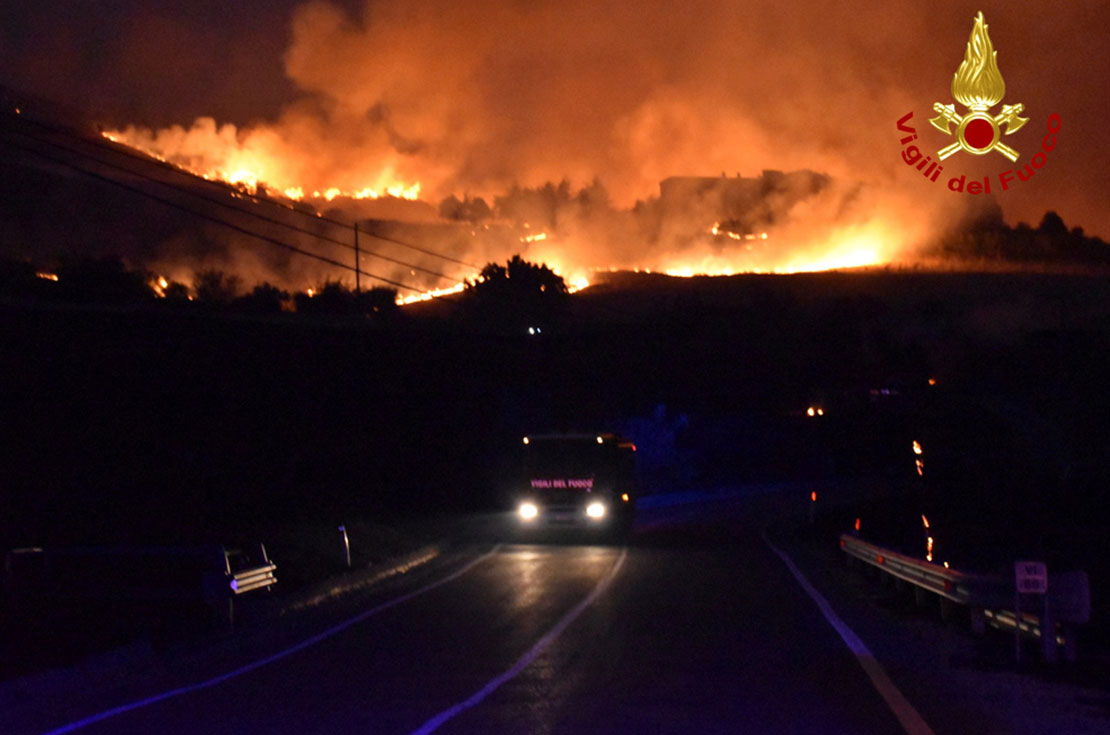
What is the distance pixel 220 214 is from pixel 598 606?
5622 inches

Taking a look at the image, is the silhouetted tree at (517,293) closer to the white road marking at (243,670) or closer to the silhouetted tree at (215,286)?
the silhouetted tree at (215,286)

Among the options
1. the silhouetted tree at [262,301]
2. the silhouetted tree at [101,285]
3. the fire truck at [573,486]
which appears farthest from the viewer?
the silhouetted tree at [262,301]

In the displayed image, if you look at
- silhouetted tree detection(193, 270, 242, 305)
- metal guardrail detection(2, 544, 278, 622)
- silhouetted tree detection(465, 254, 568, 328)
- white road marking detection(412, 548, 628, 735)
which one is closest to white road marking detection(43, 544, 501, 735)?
metal guardrail detection(2, 544, 278, 622)

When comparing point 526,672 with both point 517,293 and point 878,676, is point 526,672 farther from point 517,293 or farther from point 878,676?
point 517,293

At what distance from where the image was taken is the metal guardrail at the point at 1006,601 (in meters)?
10.4

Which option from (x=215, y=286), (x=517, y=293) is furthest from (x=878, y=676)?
(x=517, y=293)

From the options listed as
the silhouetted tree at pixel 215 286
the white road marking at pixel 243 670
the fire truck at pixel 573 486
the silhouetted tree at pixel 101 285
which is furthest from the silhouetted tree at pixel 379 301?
the white road marking at pixel 243 670

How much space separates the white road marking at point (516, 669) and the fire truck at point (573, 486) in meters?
9.78

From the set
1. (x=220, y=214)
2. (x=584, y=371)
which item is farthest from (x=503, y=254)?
(x=584, y=371)

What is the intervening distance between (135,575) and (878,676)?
45.2 feet

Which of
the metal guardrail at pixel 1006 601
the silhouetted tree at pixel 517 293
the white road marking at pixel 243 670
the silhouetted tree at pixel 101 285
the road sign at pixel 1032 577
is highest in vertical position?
the silhouetted tree at pixel 517 293

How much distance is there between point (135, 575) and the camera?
19.8 meters

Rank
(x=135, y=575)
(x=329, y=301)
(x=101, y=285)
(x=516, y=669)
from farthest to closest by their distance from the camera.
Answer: (x=329, y=301)
(x=101, y=285)
(x=135, y=575)
(x=516, y=669)

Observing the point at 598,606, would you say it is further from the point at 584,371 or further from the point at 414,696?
the point at 584,371
